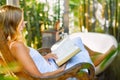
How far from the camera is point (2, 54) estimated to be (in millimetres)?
2012

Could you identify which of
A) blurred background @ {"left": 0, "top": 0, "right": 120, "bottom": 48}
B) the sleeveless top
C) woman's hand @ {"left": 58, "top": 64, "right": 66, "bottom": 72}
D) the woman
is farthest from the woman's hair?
blurred background @ {"left": 0, "top": 0, "right": 120, "bottom": 48}

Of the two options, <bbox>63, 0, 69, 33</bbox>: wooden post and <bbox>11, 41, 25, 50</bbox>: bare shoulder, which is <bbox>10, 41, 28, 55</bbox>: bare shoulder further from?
<bbox>63, 0, 69, 33</bbox>: wooden post

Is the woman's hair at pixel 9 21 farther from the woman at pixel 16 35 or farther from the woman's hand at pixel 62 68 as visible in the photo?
the woman's hand at pixel 62 68

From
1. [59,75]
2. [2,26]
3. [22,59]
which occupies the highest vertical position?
[2,26]

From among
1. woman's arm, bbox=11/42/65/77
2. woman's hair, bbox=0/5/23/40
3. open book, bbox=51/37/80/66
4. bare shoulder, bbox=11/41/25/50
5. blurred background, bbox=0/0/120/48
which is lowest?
blurred background, bbox=0/0/120/48

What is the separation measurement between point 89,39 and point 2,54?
78.2 inches

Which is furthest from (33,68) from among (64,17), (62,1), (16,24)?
(62,1)

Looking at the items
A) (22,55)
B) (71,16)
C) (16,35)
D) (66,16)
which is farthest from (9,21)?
(71,16)

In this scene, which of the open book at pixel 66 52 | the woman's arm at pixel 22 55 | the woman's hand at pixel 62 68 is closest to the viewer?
the woman's arm at pixel 22 55

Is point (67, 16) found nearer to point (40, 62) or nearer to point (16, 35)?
point (40, 62)

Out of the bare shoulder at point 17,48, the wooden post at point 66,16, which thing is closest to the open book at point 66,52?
the bare shoulder at point 17,48

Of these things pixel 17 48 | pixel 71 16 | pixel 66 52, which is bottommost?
pixel 71 16

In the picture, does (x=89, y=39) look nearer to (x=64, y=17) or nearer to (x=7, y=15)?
(x=64, y=17)

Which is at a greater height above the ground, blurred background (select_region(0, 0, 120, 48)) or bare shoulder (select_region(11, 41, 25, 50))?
bare shoulder (select_region(11, 41, 25, 50))
